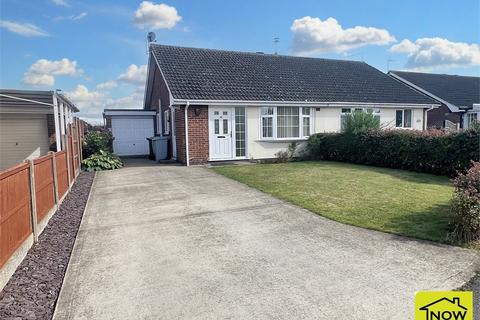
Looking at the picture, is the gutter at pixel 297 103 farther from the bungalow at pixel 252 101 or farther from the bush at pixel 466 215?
the bush at pixel 466 215

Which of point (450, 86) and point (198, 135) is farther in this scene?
point (450, 86)

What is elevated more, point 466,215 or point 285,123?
point 285,123

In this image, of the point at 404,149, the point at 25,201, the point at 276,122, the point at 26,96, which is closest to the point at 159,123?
the point at 276,122

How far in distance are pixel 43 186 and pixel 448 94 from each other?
30014mm

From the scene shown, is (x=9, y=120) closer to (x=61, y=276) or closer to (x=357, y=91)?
(x=61, y=276)

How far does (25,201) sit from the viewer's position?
489 centimetres

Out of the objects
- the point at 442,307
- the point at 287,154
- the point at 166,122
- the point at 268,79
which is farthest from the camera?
the point at 166,122

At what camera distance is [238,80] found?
16312mm

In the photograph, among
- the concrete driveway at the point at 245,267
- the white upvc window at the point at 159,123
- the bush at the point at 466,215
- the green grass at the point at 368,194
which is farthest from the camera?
the white upvc window at the point at 159,123

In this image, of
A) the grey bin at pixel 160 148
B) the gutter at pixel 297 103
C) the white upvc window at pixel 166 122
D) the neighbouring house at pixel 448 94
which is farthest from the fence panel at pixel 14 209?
the neighbouring house at pixel 448 94

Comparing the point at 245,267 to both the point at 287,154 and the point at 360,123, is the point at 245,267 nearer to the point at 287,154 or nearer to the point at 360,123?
the point at 287,154

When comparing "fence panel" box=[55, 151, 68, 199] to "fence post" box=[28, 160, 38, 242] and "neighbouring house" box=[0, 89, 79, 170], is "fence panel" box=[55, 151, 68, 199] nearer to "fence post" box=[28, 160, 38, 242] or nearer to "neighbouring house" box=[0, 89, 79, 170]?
"fence post" box=[28, 160, 38, 242]

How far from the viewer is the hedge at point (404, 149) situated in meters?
10.4

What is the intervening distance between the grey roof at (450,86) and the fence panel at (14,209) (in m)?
28.7
